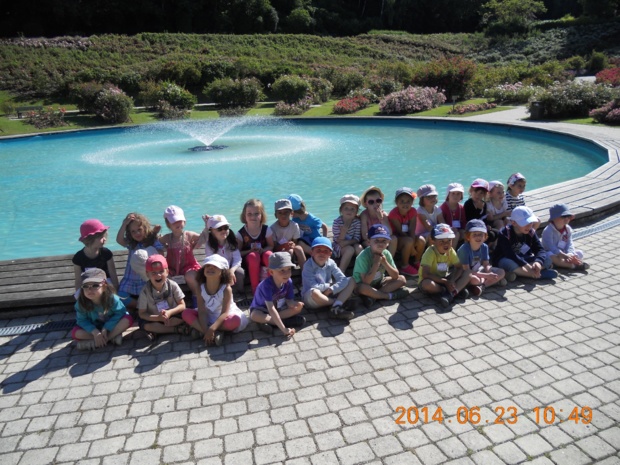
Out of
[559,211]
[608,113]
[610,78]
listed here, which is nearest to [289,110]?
[608,113]

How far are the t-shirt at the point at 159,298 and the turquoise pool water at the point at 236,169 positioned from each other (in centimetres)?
359

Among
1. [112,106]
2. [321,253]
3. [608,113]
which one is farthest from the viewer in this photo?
[112,106]

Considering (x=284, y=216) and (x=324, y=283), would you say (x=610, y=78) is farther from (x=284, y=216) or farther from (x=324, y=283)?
(x=324, y=283)

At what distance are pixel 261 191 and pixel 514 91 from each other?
60.5 feet

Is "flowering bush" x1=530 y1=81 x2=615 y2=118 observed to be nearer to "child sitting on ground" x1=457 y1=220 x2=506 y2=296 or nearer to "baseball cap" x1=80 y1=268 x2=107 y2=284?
"child sitting on ground" x1=457 y1=220 x2=506 y2=296

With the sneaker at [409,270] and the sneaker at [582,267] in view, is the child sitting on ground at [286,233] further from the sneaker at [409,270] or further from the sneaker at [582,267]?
the sneaker at [582,267]

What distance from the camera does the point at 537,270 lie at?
202 inches

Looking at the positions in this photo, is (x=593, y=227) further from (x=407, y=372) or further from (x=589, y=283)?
(x=407, y=372)

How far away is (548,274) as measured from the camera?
5195 millimetres

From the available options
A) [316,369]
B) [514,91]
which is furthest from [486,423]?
[514,91]

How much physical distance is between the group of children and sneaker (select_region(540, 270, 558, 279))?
0.03ft

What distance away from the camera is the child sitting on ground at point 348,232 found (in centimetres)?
532

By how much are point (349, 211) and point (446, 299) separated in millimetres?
1531
